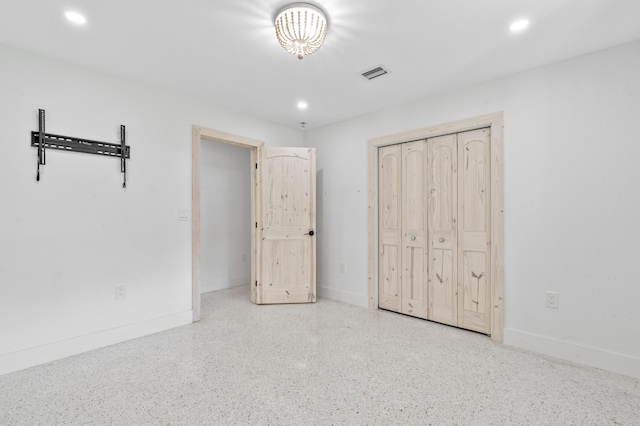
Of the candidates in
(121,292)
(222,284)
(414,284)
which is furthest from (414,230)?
(222,284)

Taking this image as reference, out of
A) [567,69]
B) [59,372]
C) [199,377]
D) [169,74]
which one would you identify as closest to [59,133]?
[169,74]

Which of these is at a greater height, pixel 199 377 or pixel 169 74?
pixel 169 74

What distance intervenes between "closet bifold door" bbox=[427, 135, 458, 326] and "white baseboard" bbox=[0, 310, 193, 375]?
2.66 meters

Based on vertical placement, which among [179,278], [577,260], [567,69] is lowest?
[179,278]

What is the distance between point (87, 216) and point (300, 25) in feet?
7.66

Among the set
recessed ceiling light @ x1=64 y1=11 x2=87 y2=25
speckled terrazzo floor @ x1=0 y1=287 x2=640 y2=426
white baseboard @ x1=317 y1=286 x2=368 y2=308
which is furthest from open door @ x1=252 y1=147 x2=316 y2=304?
recessed ceiling light @ x1=64 y1=11 x2=87 y2=25

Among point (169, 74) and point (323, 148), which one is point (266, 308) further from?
point (169, 74)

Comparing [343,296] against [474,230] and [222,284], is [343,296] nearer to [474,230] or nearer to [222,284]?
[474,230]

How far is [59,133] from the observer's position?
7.94 ft

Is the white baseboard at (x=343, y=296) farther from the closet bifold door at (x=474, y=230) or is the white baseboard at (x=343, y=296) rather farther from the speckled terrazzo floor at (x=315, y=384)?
the closet bifold door at (x=474, y=230)

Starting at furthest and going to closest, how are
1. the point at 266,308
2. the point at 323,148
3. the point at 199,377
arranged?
the point at 323,148 → the point at 266,308 → the point at 199,377

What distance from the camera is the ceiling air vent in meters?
2.57

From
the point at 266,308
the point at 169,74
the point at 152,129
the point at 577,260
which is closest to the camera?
the point at 577,260

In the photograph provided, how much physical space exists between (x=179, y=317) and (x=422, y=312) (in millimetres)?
2609
